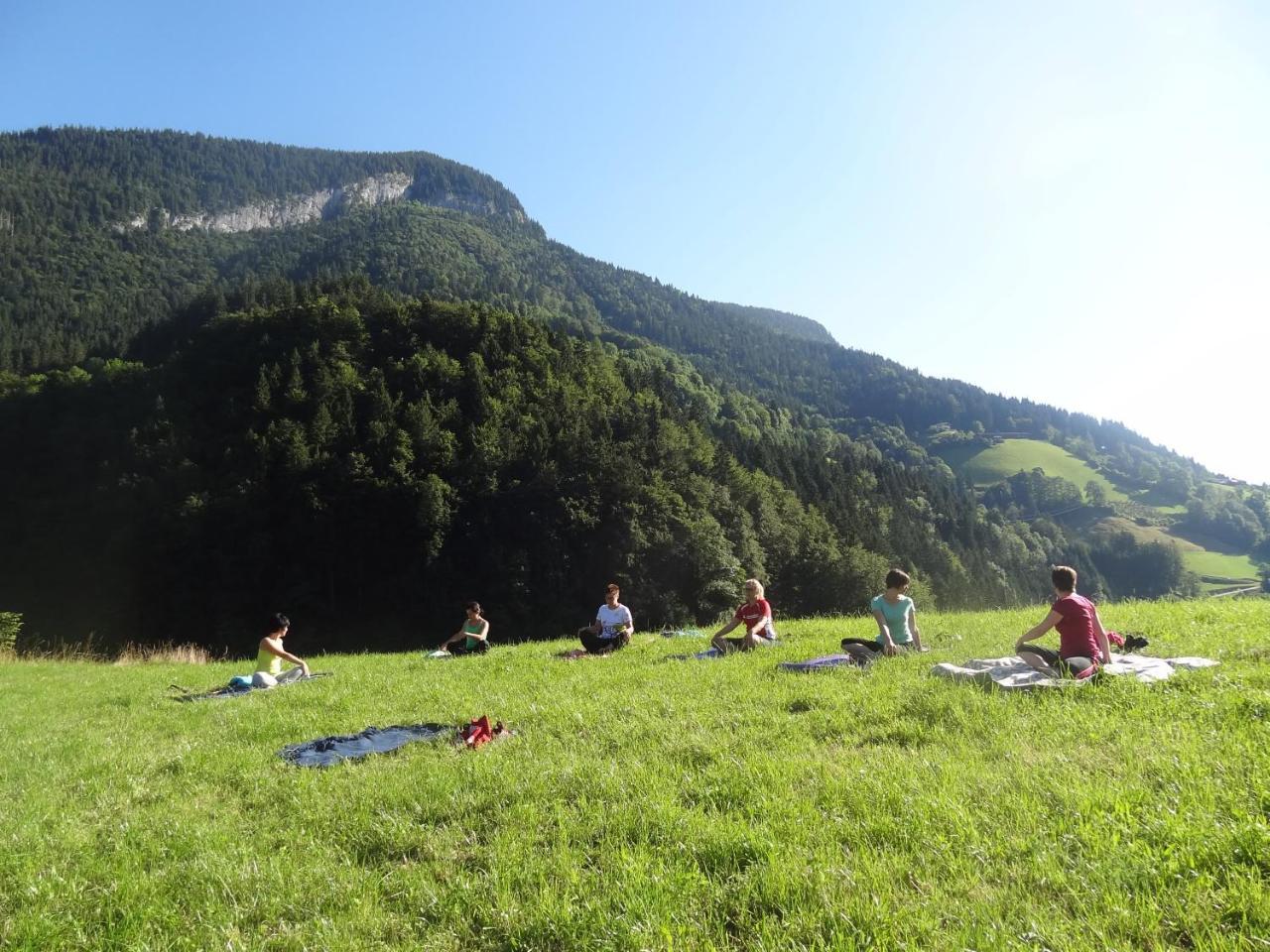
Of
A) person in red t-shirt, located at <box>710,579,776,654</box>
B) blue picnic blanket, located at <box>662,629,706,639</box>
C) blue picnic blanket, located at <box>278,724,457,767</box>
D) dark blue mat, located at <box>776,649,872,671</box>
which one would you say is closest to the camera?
blue picnic blanket, located at <box>278,724,457,767</box>

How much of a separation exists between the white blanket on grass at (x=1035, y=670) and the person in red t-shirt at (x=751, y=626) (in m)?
5.29

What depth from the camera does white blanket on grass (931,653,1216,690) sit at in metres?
7.71

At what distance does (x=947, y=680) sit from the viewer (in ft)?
28.0

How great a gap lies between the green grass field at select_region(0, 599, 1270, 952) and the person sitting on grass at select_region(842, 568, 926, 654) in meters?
2.86

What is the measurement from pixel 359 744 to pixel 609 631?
30.3 feet

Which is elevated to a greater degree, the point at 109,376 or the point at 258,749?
the point at 109,376

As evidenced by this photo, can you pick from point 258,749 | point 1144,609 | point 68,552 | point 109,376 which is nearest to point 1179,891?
point 258,749

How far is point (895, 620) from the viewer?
1203 centimetres

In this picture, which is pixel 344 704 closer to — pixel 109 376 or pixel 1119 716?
pixel 1119 716

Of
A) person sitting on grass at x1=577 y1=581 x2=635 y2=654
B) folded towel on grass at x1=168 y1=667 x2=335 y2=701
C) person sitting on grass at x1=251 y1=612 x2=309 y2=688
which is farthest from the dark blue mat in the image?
person sitting on grass at x1=251 y1=612 x2=309 y2=688

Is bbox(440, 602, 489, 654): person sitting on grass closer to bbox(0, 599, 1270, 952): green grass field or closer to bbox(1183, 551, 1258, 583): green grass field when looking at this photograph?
bbox(0, 599, 1270, 952): green grass field

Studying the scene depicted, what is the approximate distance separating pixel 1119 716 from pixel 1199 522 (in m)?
221

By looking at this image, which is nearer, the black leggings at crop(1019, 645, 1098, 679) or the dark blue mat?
the black leggings at crop(1019, 645, 1098, 679)

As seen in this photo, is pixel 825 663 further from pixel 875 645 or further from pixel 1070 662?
pixel 1070 662
